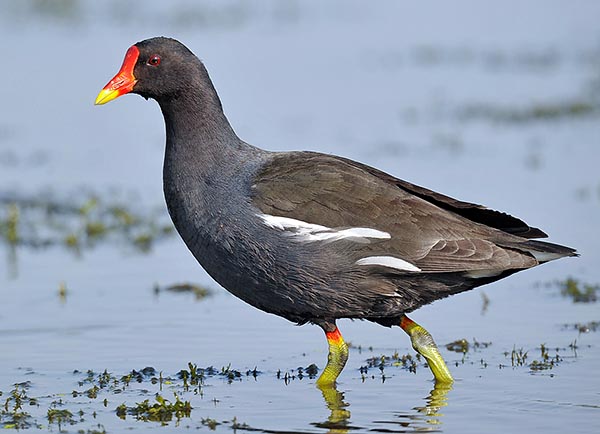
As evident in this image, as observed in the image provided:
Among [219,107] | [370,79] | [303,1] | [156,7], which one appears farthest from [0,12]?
[219,107]

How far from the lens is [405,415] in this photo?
6566mm

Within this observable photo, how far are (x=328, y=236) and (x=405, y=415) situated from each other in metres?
0.97

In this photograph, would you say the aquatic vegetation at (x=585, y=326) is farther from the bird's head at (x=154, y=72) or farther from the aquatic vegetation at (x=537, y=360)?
the bird's head at (x=154, y=72)

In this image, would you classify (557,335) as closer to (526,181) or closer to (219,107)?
(219,107)

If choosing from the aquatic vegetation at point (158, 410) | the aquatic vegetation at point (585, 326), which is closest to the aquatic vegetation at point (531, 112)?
the aquatic vegetation at point (585, 326)

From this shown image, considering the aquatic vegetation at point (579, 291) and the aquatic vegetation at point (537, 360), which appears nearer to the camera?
the aquatic vegetation at point (537, 360)

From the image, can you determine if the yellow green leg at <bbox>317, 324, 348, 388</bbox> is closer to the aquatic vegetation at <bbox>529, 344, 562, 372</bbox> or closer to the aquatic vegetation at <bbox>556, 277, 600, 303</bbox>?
the aquatic vegetation at <bbox>529, 344, 562, 372</bbox>

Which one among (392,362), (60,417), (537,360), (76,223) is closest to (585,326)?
(537,360)

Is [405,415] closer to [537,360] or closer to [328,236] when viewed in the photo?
[328,236]

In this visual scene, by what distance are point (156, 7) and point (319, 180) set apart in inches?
674

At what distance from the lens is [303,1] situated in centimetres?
2505

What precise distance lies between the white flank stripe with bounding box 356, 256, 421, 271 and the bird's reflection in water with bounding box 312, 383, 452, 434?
2.36 feet

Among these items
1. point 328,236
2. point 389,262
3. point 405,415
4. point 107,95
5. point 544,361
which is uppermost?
point 107,95

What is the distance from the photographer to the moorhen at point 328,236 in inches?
261
